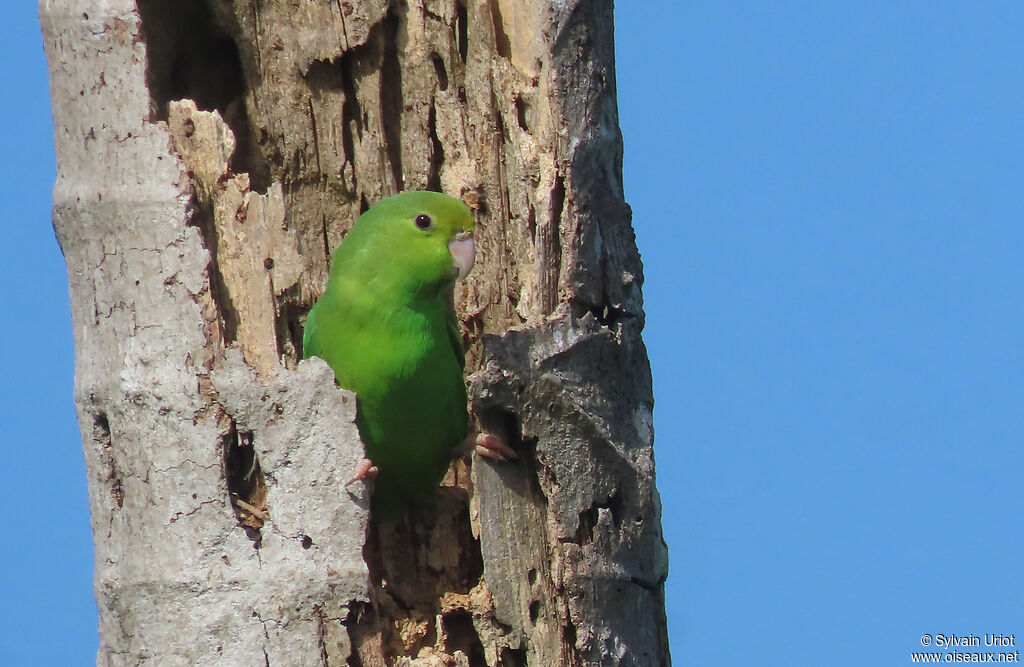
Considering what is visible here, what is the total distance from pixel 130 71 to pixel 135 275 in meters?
0.58

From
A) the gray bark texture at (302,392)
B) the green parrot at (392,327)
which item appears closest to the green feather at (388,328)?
the green parrot at (392,327)

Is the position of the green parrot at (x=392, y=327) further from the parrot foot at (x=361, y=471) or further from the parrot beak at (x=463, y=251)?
the parrot foot at (x=361, y=471)

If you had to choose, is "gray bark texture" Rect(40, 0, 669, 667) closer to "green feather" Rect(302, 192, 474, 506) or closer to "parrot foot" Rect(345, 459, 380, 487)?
"parrot foot" Rect(345, 459, 380, 487)

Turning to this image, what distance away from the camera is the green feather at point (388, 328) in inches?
158

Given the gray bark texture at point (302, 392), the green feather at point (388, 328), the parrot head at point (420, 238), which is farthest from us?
the green feather at point (388, 328)

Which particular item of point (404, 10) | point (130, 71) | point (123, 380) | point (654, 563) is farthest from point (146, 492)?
point (404, 10)

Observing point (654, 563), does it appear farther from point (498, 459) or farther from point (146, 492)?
point (146, 492)

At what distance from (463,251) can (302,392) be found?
0.70 m

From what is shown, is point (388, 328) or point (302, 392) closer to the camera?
point (302, 392)

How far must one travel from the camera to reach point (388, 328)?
4.06 metres

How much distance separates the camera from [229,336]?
3.62 meters

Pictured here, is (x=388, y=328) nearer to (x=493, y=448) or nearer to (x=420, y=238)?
(x=420, y=238)

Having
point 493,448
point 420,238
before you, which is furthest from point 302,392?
point 420,238

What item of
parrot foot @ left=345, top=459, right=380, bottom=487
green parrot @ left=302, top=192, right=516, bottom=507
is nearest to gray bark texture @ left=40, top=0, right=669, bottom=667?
parrot foot @ left=345, top=459, right=380, bottom=487
